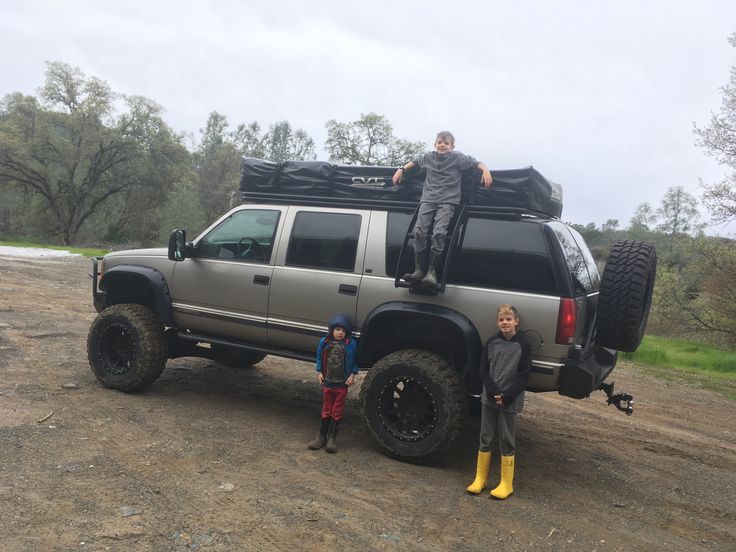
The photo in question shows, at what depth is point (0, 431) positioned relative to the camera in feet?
13.9

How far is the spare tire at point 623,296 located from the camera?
408cm

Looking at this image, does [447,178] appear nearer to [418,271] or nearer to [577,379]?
[418,271]

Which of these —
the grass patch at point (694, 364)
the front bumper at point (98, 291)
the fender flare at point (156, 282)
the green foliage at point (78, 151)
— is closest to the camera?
the fender flare at point (156, 282)

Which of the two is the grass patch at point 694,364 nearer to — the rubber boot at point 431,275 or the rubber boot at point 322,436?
the rubber boot at point 431,275

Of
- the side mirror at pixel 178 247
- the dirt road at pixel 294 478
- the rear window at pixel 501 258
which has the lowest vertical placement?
the dirt road at pixel 294 478

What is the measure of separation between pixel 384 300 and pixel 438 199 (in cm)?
91

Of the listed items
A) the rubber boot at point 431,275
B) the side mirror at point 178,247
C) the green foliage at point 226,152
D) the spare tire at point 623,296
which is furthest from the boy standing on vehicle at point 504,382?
the green foliage at point 226,152

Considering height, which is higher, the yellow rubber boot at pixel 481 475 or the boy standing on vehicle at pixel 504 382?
the boy standing on vehicle at pixel 504 382

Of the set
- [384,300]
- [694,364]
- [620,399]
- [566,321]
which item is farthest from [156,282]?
[694,364]

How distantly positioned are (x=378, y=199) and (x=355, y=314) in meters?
1.01

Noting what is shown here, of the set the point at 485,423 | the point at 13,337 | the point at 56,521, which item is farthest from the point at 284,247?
the point at 13,337

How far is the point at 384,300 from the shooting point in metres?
4.53

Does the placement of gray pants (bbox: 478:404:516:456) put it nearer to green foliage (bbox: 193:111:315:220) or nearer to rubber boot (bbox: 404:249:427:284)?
rubber boot (bbox: 404:249:427:284)

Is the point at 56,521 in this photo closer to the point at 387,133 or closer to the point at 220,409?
the point at 220,409
